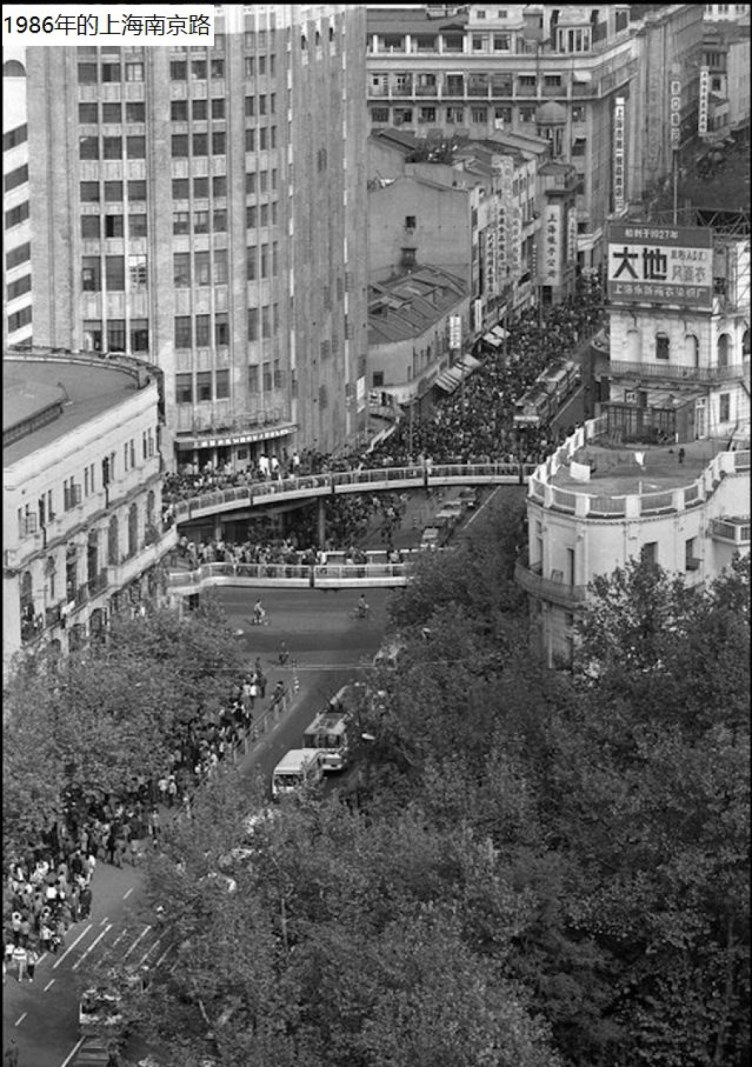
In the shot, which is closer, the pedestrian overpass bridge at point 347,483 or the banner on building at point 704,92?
the pedestrian overpass bridge at point 347,483

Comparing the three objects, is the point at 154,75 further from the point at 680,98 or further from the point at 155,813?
the point at 680,98

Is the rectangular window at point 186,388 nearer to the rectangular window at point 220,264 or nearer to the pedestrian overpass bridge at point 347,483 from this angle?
the rectangular window at point 220,264

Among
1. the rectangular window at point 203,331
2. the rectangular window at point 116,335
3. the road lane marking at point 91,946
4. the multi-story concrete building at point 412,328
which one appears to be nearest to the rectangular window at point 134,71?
the rectangular window at point 116,335

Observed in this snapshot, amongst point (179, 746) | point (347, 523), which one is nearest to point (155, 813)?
point (179, 746)

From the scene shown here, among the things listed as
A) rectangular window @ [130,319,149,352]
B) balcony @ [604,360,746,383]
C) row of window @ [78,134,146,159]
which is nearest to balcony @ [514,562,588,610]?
balcony @ [604,360,746,383]

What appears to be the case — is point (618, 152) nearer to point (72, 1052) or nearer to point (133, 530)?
point (133, 530)

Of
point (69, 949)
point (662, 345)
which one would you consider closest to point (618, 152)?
point (662, 345)
